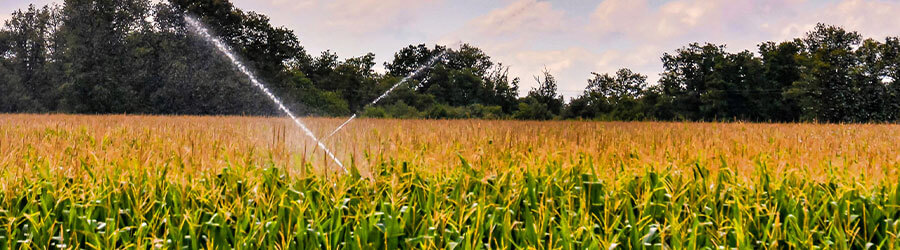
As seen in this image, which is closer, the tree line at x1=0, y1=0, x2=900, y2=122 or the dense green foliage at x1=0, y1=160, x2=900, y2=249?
the dense green foliage at x1=0, y1=160, x2=900, y2=249

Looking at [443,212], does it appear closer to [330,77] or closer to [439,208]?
[439,208]

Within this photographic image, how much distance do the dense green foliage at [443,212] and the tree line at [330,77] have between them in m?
28.0

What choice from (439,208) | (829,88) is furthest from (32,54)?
(829,88)

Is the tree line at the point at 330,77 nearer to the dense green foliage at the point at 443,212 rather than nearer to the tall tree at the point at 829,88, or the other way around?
the tall tree at the point at 829,88

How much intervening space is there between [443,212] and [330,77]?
47.6 meters

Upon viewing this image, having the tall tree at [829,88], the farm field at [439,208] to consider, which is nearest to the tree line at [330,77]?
the tall tree at [829,88]

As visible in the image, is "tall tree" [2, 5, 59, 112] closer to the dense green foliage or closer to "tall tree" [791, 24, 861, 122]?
the dense green foliage

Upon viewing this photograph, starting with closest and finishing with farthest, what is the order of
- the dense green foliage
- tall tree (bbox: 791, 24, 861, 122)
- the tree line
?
the dense green foliage < the tree line < tall tree (bbox: 791, 24, 861, 122)

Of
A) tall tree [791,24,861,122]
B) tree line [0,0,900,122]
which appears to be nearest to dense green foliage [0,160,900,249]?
tree line [0,0,900,122]

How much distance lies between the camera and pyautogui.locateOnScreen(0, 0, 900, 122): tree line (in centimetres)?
3738

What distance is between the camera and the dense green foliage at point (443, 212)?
364cm

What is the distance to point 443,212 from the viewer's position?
3830 millimetres

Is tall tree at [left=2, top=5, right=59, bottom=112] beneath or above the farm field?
above

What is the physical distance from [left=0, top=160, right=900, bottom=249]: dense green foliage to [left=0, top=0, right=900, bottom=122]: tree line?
28.0m
